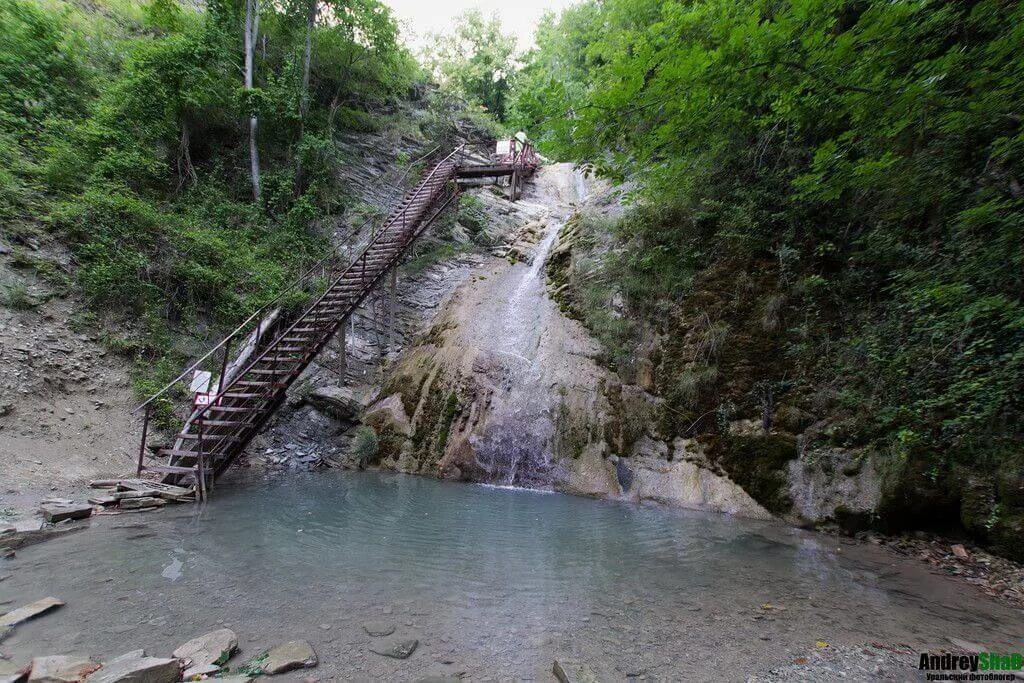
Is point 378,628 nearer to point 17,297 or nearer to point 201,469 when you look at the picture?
point 201,469

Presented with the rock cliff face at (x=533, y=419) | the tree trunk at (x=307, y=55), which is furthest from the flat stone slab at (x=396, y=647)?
the tree trunk at (x=307, y=55)

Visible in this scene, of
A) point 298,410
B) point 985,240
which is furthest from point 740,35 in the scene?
point 298,410

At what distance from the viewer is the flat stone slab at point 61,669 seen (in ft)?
8.09

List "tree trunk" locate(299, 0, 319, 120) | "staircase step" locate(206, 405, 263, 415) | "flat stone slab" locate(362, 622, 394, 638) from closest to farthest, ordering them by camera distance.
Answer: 1. "flat stone slab" locate(362, 622, 394, 638)
2. "staircase step" locate(206, 405, 263, 415)
3. "tree trunk" locate(299, 0, 319, 120)

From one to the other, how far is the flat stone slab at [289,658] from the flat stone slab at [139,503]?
4672mm

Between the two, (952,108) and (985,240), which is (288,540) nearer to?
(952,108)

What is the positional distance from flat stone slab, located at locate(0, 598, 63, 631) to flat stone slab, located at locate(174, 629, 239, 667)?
1282 millimetres

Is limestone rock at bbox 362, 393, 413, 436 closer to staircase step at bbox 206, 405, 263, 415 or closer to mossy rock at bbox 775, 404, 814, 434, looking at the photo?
staircase step at bbox 206, 405, 263, 415

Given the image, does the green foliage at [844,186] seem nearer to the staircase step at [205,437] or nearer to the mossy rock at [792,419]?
the mossy rock at [792,419]

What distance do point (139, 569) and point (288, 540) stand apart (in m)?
1.38

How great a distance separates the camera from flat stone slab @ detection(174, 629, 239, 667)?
283 centimetres

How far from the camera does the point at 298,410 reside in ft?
34.9

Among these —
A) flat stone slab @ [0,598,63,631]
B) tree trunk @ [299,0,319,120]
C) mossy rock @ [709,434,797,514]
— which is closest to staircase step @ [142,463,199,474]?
flat stone slab @ [0,598,63,631]

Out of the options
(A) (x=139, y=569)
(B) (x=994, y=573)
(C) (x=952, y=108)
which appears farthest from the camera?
(B) (x=994, y=573)
